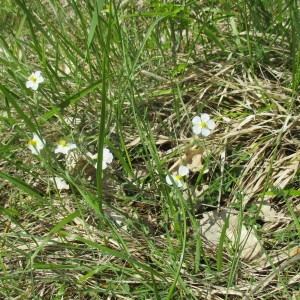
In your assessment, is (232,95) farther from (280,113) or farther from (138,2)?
(138,2)

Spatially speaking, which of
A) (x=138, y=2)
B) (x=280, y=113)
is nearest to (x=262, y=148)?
(x=280, y=113)

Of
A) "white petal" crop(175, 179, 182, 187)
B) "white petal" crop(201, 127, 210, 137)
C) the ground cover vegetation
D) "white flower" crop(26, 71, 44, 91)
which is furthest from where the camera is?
"white flower" crop(26, 71, 44, 91)

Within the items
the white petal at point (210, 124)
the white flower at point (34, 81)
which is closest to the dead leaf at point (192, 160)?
the white petal at point (210, 124)

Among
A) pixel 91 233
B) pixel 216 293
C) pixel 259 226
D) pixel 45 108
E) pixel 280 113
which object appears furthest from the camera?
pixel 45 108

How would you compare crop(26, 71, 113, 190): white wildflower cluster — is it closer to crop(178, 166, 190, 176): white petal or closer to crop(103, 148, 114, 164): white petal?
crop(103, 148, 114, 164): white petal

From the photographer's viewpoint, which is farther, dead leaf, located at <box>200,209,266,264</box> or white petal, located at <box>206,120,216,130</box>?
white petal, located at <box>206,120,216,130</box>

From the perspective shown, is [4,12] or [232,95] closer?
[232,95]

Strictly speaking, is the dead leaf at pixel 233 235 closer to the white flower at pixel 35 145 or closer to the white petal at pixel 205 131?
the white petal at pixel 205 131

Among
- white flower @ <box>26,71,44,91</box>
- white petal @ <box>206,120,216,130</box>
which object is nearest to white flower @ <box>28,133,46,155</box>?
white flower @ <box>26,71,44,91</box>
